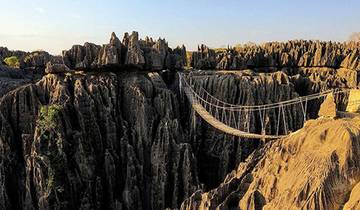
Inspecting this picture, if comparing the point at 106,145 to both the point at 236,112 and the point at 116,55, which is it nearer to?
the point at 116,55

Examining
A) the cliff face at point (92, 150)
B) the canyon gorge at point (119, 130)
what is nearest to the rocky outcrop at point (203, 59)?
the canyon gorge at point (119, 130)

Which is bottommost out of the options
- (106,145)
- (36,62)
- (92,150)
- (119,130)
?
(92,150)

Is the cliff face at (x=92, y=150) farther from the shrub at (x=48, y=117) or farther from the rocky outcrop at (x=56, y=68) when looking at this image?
the rocky outcrop at (x=56, y=68)

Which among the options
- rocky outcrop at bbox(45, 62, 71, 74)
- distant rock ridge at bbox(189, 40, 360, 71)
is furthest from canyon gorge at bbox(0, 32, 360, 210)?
distant rock ridge at bbox(189, 40, 360, 71)

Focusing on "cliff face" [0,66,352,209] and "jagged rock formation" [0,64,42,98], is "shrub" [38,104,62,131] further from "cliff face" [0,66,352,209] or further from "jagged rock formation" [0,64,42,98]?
"jagged rock formation" [0,64,42,98]

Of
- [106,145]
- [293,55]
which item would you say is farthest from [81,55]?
[293,55]

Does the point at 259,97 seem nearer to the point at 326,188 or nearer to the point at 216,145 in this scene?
the point at 216,145
